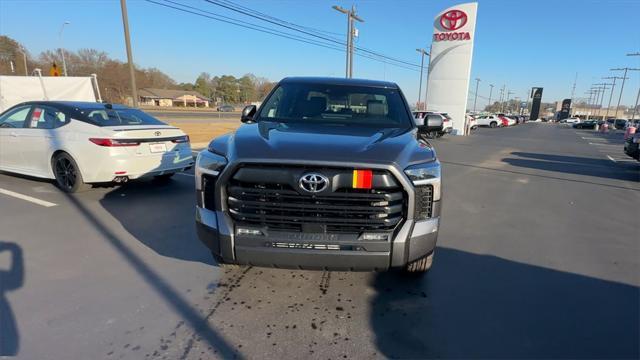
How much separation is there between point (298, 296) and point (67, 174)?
508 centimetres

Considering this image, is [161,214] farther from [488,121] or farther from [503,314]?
[488,121]

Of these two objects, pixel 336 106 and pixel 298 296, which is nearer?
pixel 298 296

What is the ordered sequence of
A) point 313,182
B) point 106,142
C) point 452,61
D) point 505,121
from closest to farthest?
point 313,182 → point 106,142 → point 452,61 → point 505,121

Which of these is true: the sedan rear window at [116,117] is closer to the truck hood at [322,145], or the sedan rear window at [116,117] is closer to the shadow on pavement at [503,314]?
the truck hood at [322,145]

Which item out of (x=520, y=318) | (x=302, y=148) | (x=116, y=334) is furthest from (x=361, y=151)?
(x=116, y=334)

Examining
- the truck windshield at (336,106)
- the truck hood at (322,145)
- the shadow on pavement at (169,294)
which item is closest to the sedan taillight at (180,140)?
the shadow on pavement at (169,294)

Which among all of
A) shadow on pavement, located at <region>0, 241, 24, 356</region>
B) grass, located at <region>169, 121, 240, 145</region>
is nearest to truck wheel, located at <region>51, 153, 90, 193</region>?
shadow on pavement, located at <region>0, 241, 24, 356</region>

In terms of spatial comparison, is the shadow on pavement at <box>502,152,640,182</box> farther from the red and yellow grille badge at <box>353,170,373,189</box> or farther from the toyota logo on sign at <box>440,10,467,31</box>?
the toyota logo on sign at <box>440,10,467,31</box>

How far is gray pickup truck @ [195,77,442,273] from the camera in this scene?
8.13 feet

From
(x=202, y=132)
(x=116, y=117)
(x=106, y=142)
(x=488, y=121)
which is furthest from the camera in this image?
(x=488, y=121)

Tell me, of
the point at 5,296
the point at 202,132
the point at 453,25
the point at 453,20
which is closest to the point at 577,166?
the point at 5,296

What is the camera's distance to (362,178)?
2.47m

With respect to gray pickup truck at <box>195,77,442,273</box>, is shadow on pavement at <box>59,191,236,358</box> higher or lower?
lower

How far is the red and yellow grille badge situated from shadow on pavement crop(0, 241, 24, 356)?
2.50 metres
